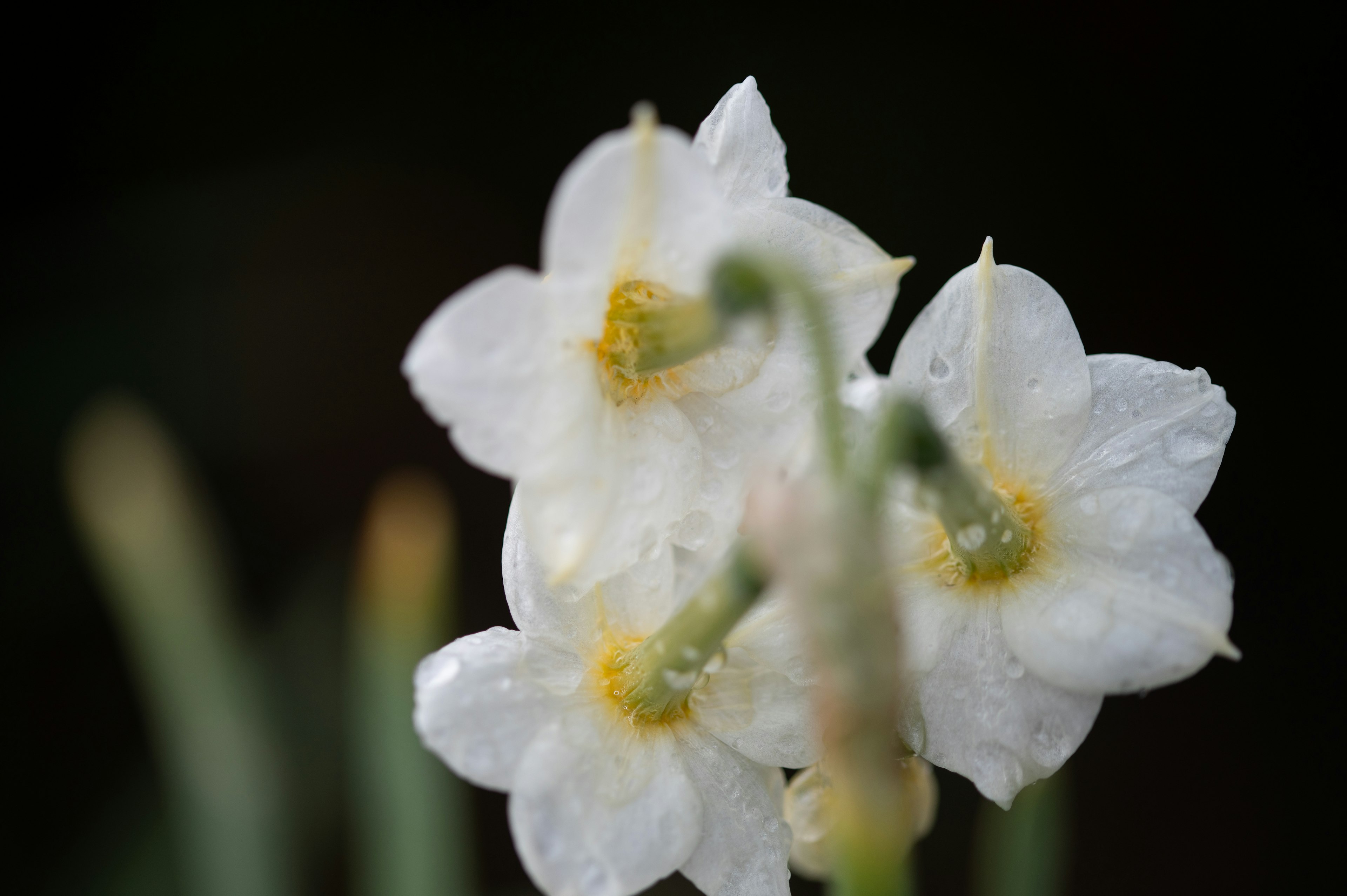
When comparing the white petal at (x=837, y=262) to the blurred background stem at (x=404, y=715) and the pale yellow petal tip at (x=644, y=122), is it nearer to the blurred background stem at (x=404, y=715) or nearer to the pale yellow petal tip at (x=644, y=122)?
the pale yellow petal tip at (x=644, y=122)

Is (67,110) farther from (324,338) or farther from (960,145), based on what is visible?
(960,145)

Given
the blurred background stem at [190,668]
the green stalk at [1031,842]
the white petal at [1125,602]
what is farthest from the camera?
the blurred background stem at [190,668]

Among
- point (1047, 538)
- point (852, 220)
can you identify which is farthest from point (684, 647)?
point (852, 220)

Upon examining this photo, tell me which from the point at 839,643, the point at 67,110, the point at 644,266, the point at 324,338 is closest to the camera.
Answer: the point at 839,643

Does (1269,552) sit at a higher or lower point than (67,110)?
lower

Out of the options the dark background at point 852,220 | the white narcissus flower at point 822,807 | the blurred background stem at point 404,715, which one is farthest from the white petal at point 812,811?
the dark background at point 852,220

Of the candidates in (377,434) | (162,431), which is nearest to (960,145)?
(377,434)
